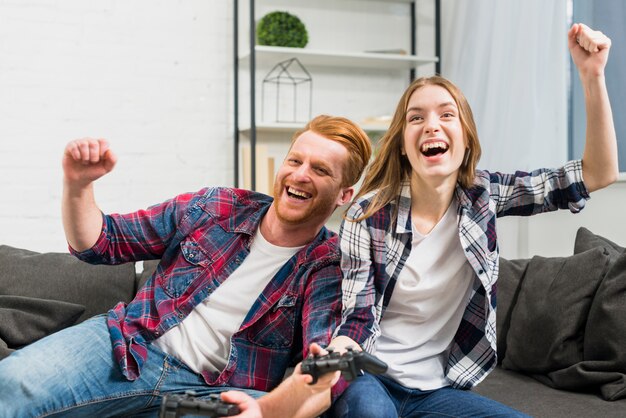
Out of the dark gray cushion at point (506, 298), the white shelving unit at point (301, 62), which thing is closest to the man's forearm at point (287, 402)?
the dark gray cushion at point (506, 298)

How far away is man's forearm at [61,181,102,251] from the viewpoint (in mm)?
1765

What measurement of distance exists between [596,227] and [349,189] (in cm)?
132

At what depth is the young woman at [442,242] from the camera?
1.64 meters

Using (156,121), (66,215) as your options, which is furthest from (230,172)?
(66,215)

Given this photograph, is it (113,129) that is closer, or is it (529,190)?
(529,190)

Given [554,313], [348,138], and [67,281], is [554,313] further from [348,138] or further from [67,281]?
[67,281]

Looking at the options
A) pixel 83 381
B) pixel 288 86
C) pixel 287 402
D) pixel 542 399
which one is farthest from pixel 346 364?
pixel 288 86

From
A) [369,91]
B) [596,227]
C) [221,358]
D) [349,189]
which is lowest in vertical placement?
[221,358]

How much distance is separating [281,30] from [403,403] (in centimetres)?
242

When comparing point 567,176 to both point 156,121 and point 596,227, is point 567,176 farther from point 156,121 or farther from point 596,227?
point 156,121

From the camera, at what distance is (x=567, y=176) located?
5.64 feet

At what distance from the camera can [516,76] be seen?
334 cm

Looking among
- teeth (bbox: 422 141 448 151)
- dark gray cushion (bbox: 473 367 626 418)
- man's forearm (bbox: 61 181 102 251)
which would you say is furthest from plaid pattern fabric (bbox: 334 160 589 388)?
man's forearm (bbox: 61 181 102 251)

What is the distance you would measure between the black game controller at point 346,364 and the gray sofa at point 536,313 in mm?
807
